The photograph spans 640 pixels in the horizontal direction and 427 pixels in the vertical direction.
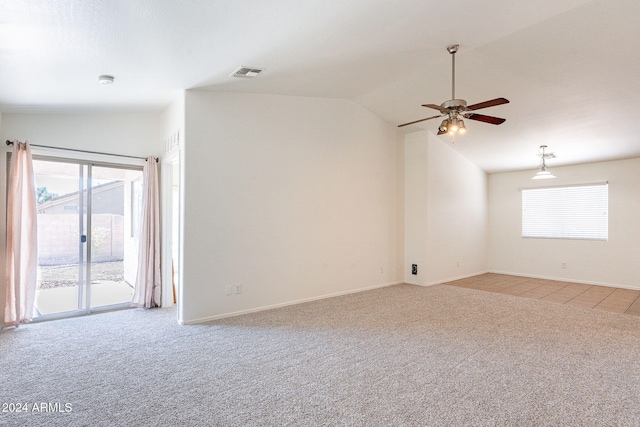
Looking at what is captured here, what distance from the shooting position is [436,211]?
6.89 metres

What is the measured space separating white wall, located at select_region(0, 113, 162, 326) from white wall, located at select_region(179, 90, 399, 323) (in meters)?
1.27

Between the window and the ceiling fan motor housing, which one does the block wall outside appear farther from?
the window

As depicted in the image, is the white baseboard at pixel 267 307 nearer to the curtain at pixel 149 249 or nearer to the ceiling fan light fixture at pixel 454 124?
the curtain at pixel 149 249

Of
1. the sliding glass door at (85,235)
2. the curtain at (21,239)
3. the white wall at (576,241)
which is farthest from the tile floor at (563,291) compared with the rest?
the curtain at (21,239)

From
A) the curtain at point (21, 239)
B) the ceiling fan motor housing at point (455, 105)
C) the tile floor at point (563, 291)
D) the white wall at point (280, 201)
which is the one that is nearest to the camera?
the ceiling fan motor housing at point (455, 105)

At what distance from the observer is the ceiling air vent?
12.6 feet

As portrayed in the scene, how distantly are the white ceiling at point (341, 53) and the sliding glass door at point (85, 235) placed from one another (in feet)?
3.09

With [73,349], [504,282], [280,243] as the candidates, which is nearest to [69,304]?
[73,349]

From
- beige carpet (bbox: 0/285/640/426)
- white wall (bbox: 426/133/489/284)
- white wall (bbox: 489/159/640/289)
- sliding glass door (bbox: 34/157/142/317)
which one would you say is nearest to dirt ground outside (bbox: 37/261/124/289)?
sliding glass door (bbox: 34/157/142/317)

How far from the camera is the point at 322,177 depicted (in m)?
5.62

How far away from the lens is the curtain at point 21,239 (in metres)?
3.99

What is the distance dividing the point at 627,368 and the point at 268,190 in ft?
14.4

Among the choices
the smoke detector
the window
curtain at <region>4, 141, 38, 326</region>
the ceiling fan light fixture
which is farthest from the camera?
the window

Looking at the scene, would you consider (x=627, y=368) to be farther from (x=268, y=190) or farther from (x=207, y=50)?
(x=207, y=50)
